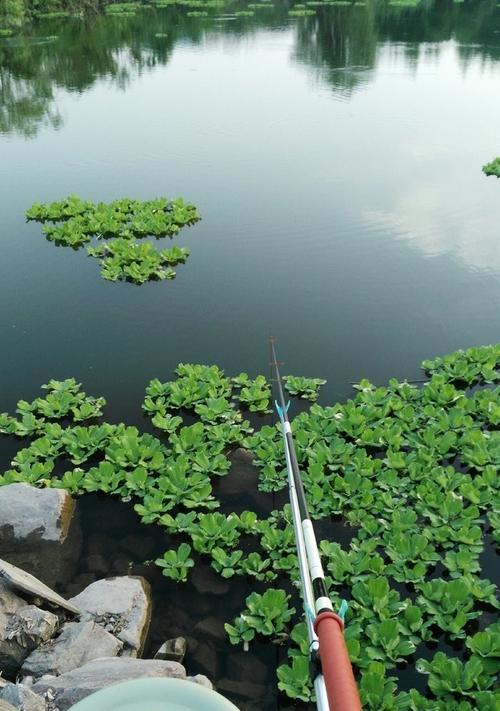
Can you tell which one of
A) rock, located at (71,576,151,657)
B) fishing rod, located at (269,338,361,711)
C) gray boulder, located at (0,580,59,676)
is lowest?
rock, located at (71,576,151,657)

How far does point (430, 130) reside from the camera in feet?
71.6

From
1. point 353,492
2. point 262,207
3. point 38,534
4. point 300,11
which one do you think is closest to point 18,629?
point 38,534

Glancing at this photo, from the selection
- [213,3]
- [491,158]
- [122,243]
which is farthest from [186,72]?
[213,3]

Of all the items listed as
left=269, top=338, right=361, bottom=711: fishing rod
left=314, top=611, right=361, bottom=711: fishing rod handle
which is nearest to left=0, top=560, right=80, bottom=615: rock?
left=269, top=338, right=361, bottom=711: fishing rod

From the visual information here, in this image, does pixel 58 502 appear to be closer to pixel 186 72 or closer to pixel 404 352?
pixel 404 352

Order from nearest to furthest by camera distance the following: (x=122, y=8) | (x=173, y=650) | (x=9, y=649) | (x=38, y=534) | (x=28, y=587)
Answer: (x=9, y=649) < (x=28, y=587) < (x=173, y=650) < (x=38, y=534) < (x=122, y=8)

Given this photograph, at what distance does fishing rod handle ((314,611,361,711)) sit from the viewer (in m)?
1.81

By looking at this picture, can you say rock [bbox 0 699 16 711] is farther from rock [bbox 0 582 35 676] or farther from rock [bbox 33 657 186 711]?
rock [bbox 0 582 35 676]

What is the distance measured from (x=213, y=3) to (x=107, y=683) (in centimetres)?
6442

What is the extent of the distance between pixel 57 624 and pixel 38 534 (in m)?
1.48

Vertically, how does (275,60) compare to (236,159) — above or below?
above

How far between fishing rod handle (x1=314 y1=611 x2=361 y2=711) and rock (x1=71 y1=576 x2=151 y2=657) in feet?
12.0

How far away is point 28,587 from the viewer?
5117 millimetres

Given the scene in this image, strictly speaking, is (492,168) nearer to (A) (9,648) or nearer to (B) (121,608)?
(B) (121,608)
